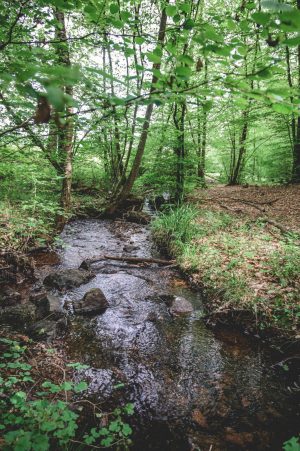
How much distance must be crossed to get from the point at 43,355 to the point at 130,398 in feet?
4.31

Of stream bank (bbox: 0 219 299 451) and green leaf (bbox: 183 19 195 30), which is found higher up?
green leaf (bbox: 183 19 195 30)

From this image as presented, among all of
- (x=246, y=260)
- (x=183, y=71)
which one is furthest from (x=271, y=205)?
(x=183, y=71)

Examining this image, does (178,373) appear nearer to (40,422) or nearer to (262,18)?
(40,422)

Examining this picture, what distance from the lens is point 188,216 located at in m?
8.22

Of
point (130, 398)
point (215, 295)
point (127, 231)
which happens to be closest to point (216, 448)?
point (130, 398)

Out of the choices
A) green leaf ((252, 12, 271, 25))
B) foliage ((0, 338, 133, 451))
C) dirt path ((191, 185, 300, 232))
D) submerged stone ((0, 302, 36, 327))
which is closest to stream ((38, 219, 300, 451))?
foliage ((0, 338, 133, 451))

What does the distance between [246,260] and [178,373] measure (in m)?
2.95

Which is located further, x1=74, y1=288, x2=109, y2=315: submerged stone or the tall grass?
the tall grass

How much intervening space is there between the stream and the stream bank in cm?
1

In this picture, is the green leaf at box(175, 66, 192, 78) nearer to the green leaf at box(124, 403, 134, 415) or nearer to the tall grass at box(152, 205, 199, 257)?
the green leaf at box(124, 403, 134, 415)

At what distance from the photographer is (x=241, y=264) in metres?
5.42

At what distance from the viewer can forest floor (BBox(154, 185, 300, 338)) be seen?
167 inches

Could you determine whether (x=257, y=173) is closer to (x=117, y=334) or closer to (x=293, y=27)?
(x=117, y=334)

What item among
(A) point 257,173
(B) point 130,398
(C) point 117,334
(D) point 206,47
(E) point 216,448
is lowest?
(E) point 216,448
